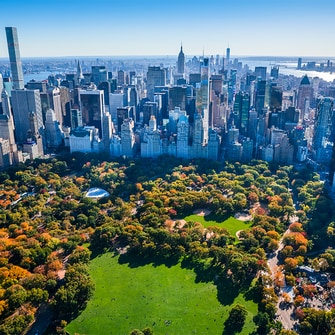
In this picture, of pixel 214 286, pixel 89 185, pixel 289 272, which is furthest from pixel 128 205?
pixel 289 272

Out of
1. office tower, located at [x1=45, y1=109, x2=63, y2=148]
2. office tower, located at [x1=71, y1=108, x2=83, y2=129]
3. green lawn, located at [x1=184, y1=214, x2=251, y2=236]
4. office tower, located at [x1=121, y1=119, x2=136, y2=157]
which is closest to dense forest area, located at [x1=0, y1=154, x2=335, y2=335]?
green lawn, located at [x1=184, y1=214, x2=251, y2=236]

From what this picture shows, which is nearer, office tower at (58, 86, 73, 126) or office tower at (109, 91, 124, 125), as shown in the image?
office tower at (58, 86, 73, 126)

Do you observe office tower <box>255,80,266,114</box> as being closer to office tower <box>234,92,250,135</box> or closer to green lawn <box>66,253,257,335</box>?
office tower <box>234,92,250,135</box>

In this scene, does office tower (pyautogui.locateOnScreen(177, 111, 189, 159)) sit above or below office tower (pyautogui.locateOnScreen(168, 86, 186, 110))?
below

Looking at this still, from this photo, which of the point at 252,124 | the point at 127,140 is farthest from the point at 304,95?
the point at 127,140

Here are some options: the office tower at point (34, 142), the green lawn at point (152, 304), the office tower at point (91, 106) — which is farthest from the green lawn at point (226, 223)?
the office tower at point (91, 106)

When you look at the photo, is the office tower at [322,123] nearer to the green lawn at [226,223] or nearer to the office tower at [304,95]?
the green lawn at [226,223]
